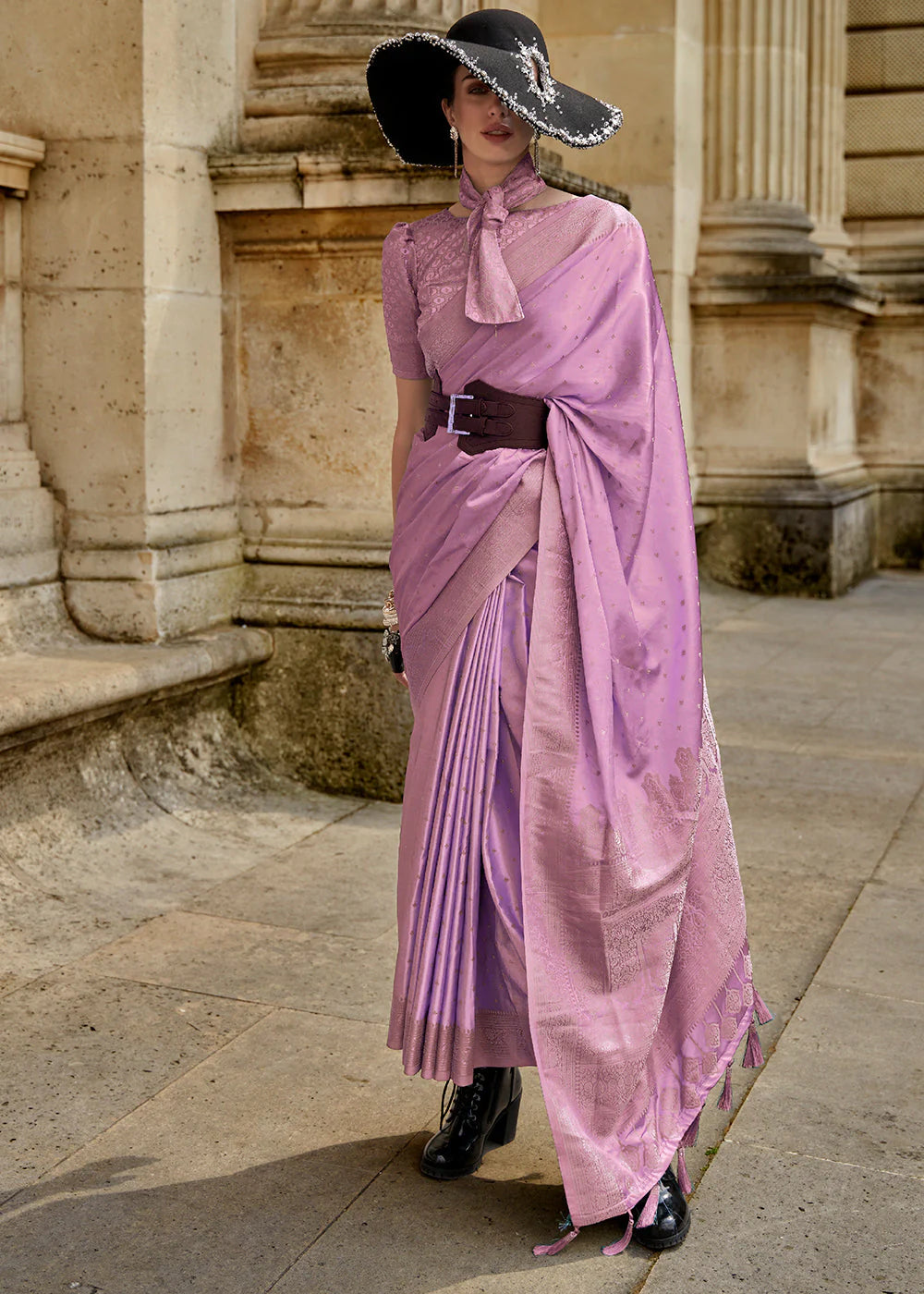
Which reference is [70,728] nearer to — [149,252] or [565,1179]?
[149,252]

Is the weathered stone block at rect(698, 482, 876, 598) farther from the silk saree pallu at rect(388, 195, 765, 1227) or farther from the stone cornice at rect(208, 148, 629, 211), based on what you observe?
the silk saree pallu at rect(388, 195, 765, 1227)

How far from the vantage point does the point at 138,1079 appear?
3.16 m

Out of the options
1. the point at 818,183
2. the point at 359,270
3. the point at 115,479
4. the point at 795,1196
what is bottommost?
the point at 795,1196

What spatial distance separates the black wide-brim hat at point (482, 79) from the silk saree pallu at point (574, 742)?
0.49 ft

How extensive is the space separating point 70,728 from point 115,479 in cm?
83

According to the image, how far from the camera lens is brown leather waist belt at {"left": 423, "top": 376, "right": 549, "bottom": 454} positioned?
269 centimetres

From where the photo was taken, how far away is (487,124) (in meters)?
2.68

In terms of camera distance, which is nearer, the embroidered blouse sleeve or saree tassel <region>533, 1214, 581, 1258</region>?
saree tassel <region>533, 1214, 581, 1258</region>

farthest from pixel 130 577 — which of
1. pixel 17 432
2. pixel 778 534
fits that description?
pixel 778 534

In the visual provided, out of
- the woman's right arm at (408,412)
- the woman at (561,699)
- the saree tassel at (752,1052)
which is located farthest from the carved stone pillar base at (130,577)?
the saree tassel at (752,1052)

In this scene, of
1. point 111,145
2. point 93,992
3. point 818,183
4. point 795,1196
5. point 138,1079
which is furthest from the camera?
point 818,183

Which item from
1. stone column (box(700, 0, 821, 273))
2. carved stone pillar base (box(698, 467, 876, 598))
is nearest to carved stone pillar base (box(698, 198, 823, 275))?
stone column (box(700, 0, 821, 273))

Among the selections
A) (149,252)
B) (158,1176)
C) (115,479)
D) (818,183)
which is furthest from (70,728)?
(818,183)

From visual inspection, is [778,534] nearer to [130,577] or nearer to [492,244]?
[130,577]
